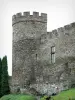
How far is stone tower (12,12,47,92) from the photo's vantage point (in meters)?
44.7

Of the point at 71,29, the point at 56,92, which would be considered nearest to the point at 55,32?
the point at 71,29

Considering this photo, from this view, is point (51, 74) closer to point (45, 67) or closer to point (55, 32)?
point (45, 67)

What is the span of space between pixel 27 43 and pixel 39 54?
1597mm

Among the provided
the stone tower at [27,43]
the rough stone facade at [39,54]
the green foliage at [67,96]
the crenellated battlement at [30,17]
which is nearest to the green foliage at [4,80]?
the rough stone facade at [39,54]

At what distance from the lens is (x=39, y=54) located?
1752 inches

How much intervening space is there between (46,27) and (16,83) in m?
6.25

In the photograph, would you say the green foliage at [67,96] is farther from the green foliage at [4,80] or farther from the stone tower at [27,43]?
the green foliage at [4,80]

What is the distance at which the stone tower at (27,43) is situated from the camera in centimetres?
4466

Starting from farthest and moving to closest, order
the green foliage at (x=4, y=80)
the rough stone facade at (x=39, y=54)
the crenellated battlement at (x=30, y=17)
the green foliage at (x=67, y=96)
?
the green foliage at (x=4, y=80)
the crenellated battlement at (x=30, y=17)
the rough stone facade at (x=39, y=54)
the green foliage at (x=67, y=96)

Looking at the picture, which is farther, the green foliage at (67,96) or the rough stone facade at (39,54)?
the rough stone facade at (39,54)

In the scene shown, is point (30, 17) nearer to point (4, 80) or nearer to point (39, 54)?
point (39, 54)

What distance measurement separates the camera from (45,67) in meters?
43.6

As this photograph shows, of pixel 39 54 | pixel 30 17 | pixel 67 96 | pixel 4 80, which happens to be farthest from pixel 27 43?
pixel 67 96

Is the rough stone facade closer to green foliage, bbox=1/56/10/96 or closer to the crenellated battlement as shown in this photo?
the crenellated battlement
